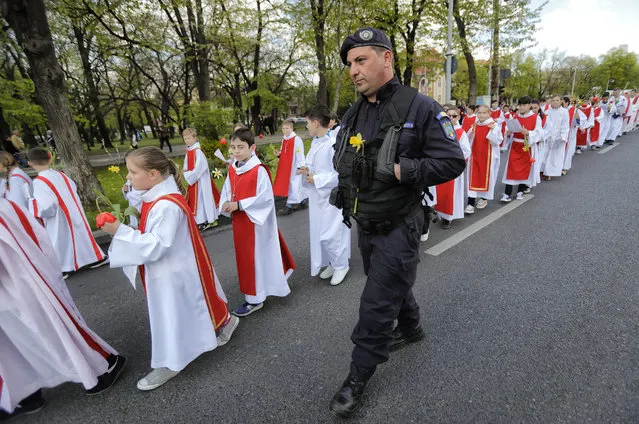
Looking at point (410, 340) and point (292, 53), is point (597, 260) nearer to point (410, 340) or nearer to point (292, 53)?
point (410, 340)

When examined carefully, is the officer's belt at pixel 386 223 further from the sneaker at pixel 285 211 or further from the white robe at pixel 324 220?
the sneaker at pixel 285 211

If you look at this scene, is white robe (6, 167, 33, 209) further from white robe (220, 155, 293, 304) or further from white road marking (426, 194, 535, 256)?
white road marking (426, 194, 535, 256)

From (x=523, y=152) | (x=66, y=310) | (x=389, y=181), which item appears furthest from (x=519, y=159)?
(x=66, y=310)

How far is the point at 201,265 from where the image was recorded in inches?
98.1

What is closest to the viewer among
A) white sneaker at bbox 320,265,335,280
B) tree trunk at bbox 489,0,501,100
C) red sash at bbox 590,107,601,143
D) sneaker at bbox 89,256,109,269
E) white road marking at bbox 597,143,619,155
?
white sneaker at bbox 320,265,335,280

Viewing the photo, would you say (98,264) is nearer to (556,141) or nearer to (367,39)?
(367,39)

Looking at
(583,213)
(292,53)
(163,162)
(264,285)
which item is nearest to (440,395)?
(264,285)

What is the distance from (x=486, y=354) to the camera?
2582mm

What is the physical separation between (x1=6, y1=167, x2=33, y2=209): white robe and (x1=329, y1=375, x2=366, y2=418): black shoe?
189 inches

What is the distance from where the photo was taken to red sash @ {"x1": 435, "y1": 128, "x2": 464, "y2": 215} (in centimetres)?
530

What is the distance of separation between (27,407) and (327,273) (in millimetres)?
2764

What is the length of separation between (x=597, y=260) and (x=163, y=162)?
186 inches

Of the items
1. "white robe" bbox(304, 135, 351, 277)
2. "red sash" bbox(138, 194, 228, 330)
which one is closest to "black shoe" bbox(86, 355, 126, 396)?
"red sash" bbox(138, 194, 228, 330)

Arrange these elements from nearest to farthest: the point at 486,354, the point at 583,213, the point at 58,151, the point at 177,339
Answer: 1. the point at 177,339
2. the point at 486,354
3. the point at 583,213
4. the point at 58,151
